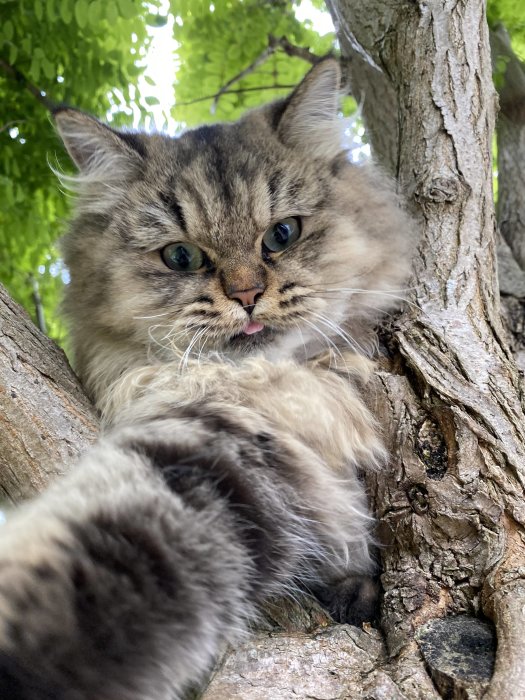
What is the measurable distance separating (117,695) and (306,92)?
1426 mm

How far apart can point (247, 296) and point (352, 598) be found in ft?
2.21

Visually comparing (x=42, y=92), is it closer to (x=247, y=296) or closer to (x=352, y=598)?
(x=247, y=296)

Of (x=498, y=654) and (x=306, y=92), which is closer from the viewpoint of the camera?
(x=498, y=654)

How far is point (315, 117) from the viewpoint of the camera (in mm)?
1755

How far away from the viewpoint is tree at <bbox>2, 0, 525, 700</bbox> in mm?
1068

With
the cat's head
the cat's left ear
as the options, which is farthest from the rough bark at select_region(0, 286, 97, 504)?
the cat's left ear

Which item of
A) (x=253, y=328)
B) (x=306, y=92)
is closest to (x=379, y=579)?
(x=253, y=328)

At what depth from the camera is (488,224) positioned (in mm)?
1779

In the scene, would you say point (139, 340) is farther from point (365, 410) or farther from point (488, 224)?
point (488, 224)

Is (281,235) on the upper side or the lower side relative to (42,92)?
lower

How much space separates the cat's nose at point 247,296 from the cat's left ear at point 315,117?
0.47 metres

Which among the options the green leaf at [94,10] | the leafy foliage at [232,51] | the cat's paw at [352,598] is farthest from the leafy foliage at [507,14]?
the cat's paw at [352,598]

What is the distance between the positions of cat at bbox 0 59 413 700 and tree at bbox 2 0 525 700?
8 cm

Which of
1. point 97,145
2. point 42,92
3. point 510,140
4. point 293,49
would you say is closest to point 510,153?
point 510,140
